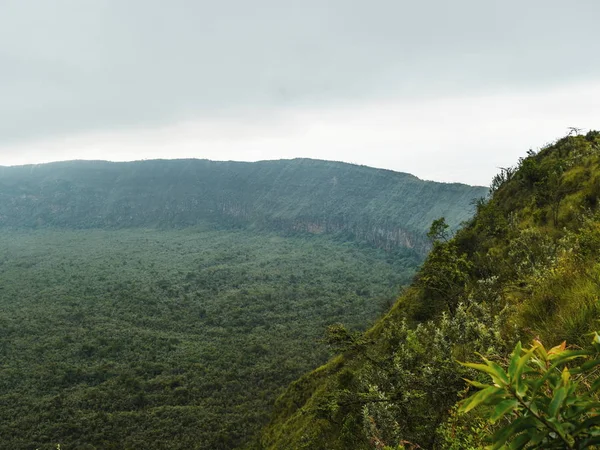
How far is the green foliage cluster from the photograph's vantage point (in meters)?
41.2

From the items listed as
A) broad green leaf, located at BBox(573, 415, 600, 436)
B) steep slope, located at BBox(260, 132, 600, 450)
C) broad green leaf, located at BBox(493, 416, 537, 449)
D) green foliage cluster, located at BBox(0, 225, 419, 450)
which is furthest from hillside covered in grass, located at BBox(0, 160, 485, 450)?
broad green leaf, located at BBox(573, 415, 600, 436)

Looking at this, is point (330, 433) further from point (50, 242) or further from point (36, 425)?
point (50, 242)

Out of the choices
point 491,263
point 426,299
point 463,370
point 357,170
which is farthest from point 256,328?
point 357,170

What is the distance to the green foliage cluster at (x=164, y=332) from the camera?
135 feet

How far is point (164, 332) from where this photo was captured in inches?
2785

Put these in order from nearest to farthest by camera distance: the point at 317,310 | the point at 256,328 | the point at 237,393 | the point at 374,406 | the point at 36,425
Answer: the point at 374,406 → the point at 36,425 → the point at 237,393 → the point at 256,328 → the point at 317,310

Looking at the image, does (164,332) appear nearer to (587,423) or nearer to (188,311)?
(188,311)

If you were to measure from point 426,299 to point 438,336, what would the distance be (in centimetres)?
1060

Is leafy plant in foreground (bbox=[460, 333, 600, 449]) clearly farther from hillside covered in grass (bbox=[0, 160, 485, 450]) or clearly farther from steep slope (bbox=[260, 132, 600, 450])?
hillside covered in grass (bbox=[0, 160, 485, 450])

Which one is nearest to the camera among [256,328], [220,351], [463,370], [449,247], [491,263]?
[463,370]

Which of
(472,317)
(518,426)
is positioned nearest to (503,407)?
(518,426)

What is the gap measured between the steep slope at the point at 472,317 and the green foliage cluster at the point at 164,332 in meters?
3.71

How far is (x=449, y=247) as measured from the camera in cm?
1930

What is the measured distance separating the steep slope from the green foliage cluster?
371 centimetres
